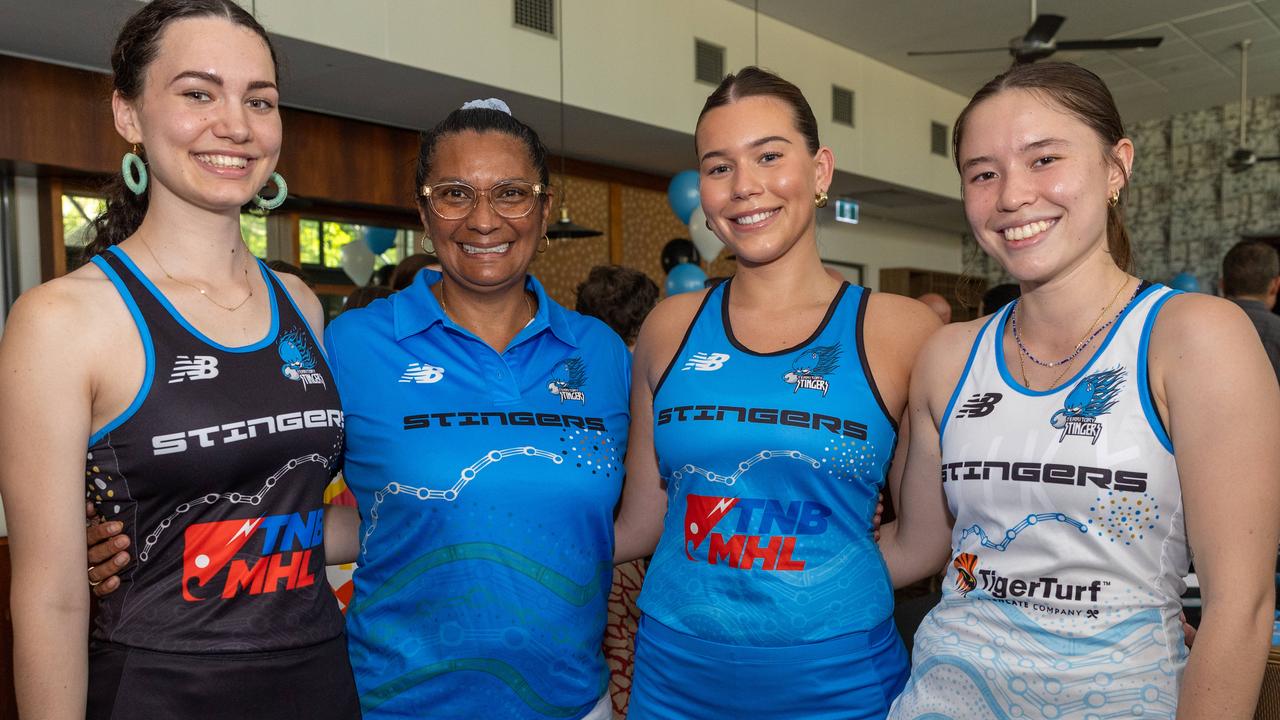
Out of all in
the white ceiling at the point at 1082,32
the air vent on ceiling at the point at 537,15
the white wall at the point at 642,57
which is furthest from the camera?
the white ceiling at the point at 1082,32

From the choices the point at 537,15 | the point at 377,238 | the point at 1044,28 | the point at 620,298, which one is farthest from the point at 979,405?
the point at 377,238

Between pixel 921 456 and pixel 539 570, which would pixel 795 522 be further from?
pixel 539 570

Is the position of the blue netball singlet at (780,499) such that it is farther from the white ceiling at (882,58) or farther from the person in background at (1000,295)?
the white ceiling at (882,58)

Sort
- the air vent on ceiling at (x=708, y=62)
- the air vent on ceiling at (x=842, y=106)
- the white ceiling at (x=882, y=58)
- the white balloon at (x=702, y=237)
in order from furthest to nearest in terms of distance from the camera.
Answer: the air vent on ceiling at (x=842, y=106), the air vent on ceiling at (x=708, y=62), the white balloon at (x=702, y=237), the white ceiling at (x=882, y=58)

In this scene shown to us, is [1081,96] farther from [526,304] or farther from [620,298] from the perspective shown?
[620,298]

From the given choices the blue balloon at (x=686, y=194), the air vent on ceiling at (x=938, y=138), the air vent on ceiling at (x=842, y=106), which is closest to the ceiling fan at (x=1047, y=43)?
the blue balloon at (x=686, y=194)

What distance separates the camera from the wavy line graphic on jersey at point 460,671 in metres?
1.67

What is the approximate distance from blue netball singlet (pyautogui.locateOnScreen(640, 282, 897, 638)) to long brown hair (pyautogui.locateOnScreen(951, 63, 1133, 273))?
0.44m

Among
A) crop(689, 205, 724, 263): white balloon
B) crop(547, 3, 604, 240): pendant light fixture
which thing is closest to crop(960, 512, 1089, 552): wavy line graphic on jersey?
crop(547, 3, 604, 240): pendant light fixture

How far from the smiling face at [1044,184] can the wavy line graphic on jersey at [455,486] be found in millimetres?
854

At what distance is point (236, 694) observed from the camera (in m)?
1.40

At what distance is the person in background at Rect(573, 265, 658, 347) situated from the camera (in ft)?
12.8

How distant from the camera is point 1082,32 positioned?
9.04m

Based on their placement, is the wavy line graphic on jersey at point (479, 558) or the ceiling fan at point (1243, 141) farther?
the ceiling fan at point (1243, 141)
